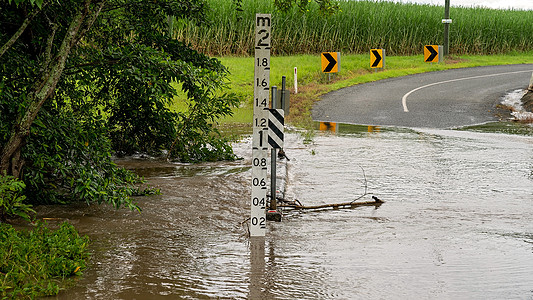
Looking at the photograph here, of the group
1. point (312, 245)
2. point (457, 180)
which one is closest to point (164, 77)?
point (312, 245)

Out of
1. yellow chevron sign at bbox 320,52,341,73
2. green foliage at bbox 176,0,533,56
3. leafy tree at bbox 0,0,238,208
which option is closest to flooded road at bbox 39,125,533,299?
leafy tree at bbox 0,0,238,208

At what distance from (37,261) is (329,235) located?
10.2 feet

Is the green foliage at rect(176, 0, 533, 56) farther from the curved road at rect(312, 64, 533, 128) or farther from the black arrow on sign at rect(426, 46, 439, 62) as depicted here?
the curved road at rect(312, 64, 533, 128)

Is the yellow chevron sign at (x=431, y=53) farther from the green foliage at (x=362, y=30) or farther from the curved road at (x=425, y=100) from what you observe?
the green foliage at (x=362, y=30)

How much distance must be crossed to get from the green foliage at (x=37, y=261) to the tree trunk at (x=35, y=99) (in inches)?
→ 48.8

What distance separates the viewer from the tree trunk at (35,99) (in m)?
7.27

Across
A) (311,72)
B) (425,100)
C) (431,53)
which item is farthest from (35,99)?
(431,53)

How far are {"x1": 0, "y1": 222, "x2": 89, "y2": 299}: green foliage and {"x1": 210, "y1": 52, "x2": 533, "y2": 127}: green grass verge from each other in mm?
12009

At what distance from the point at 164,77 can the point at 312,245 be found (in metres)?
3.80

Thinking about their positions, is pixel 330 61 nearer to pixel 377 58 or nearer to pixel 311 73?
pixel 311 73

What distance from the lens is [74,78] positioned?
8742 millimetres

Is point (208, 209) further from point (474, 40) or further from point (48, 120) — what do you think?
point (474, 40)

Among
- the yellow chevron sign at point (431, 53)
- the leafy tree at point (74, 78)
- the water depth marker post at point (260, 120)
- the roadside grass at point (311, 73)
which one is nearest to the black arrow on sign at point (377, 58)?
the roadside grass at point (311, 73)

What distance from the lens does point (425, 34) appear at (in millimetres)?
40156
